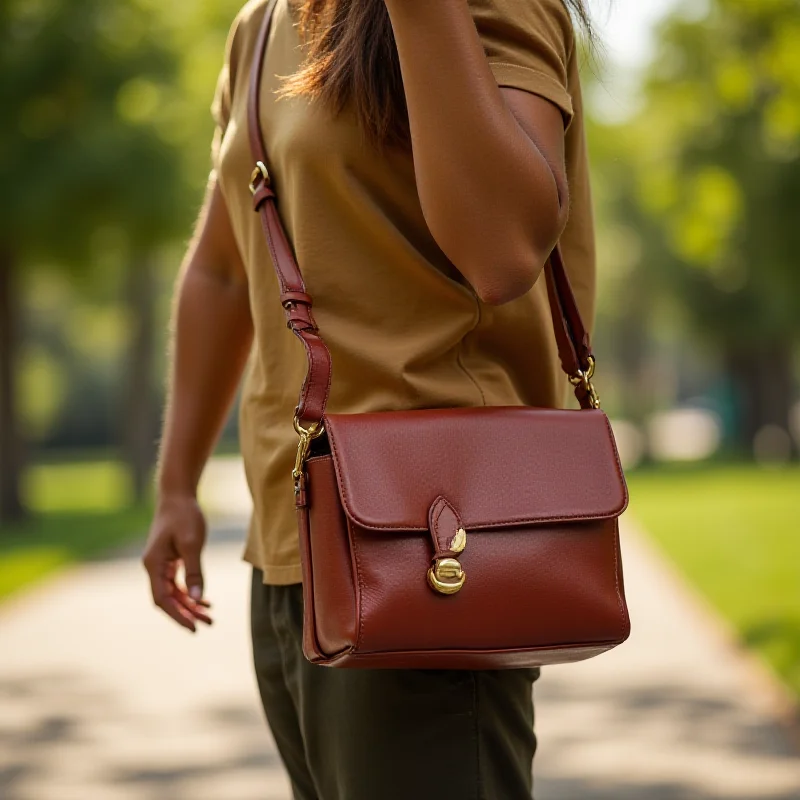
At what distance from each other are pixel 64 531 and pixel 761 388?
20.2 meters

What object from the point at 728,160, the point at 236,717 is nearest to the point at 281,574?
the point at 236,717

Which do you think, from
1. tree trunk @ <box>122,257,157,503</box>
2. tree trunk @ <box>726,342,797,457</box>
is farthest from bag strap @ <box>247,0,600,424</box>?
tree trunk @ <box>726,342,797,457</box>

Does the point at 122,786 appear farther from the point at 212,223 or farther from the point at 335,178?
the point at 335,178

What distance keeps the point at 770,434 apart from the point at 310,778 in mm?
29307

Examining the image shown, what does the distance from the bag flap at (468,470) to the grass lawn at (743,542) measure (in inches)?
187

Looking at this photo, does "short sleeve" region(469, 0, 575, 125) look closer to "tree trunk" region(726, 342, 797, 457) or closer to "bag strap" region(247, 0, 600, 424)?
"bag strap" region(247, 0, 600, 424)

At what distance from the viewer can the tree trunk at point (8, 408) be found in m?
15.1

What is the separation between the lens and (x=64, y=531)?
14.4 m

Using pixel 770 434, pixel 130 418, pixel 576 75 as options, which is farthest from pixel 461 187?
pixel 770 434

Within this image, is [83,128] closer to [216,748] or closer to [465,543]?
[216,748]

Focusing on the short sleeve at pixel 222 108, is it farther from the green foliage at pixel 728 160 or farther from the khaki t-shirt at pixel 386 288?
the green foliage at pixel 728 160

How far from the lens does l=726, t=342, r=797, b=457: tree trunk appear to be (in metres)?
29.5

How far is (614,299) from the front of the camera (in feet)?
107

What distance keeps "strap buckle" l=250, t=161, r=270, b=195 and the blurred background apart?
0.49m
